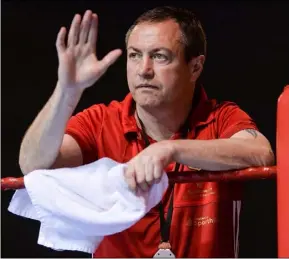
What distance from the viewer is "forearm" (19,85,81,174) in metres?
1.50

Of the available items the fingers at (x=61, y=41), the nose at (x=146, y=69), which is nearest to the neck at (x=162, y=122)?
the nose at (x=146, y=69)

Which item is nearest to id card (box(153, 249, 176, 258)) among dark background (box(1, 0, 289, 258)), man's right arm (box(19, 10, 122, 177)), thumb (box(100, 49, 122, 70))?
man's right arm (box(19, 10, 122, 177))

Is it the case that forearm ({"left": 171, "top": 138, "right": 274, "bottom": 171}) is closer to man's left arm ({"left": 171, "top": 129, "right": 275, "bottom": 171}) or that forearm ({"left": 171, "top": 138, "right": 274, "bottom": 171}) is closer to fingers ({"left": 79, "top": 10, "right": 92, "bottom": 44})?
man's left arm ({"left": 171, "top": 129, "right": 275, "bottom": 171})

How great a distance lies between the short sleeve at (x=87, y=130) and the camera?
1.69 meters

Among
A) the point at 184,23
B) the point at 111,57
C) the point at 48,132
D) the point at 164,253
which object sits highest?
the point at 184,23

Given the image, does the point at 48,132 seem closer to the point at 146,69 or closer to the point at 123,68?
the point at 146,69

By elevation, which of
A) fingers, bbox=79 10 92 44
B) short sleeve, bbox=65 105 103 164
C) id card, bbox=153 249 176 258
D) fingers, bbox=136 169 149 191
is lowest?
id card, bbox=153 249 176 258

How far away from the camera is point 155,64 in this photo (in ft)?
5.44

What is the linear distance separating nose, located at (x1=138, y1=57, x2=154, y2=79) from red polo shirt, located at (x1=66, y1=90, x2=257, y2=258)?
0.49ft

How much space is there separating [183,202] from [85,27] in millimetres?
446

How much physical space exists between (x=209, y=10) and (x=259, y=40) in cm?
20

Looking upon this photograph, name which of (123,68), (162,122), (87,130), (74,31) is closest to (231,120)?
(162,122)

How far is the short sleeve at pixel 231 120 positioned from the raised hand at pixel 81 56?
331 millimetres

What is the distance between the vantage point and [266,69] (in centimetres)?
256
